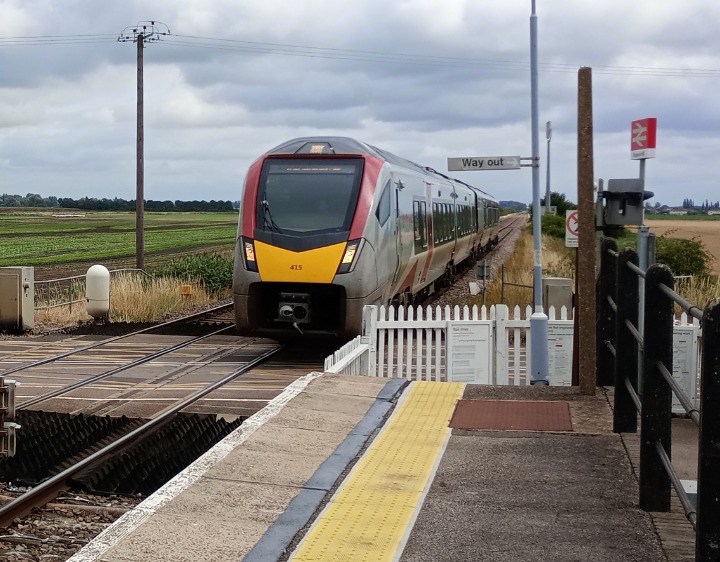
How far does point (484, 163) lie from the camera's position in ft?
45.0

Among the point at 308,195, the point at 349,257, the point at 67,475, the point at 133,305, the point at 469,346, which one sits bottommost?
the point at 67,475

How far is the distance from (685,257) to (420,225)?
11256 millimetres

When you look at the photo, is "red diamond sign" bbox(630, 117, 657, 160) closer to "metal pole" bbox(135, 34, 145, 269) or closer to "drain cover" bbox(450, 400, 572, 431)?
"drain cover" bbox(450, 400, 572, 431)

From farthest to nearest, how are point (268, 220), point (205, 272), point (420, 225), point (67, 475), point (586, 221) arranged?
point (205, 272) → point (420, 225) → point (268, 220) → point (586, 221) → point (67, 475)

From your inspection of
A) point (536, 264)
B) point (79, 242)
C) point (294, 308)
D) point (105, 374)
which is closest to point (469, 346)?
point (536, 264)

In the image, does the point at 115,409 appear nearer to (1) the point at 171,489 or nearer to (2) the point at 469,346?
(2) the point at 469,346

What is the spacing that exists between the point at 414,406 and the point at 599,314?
61.5 inches

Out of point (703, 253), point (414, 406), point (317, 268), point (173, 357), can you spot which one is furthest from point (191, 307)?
point (414, 406)

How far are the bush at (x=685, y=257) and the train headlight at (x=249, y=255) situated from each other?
15.6 m

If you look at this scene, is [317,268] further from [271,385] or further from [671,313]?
[671,313]

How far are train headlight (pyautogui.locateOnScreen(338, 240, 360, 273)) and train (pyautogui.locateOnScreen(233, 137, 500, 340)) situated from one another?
0.01 m

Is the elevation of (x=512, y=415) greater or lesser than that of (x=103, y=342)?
greater

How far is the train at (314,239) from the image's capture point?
1372 centimetres

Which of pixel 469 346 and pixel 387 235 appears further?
pixel 387 235
